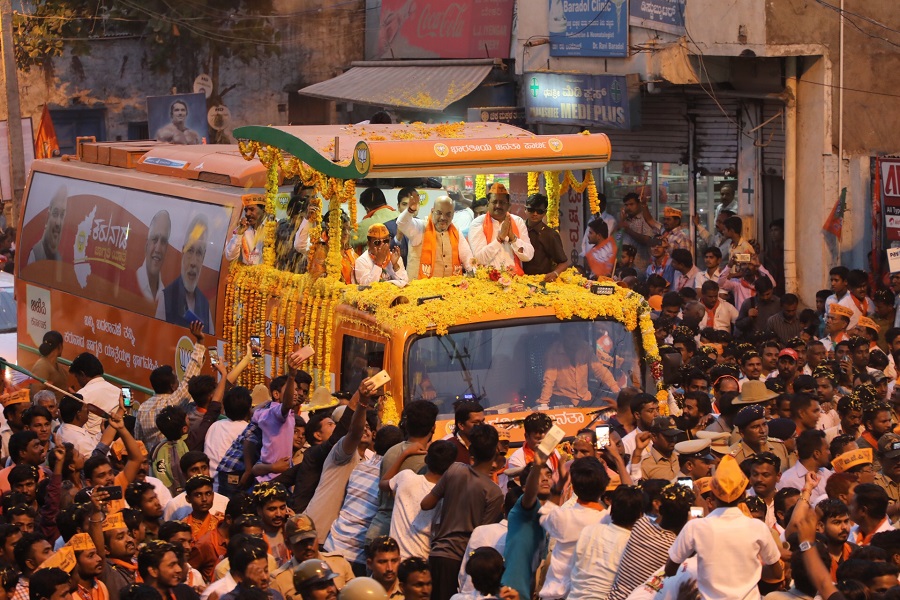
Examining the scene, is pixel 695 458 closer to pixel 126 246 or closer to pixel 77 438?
pixel 77 438

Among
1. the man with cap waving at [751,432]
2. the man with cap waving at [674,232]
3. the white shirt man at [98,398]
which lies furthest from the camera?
the man with cap waving at [674,232]

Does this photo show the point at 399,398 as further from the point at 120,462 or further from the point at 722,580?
the point at 722,580

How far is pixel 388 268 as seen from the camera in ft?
42.4

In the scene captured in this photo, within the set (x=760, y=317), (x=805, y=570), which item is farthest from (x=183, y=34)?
(x=805, y=570)

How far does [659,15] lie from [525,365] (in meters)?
9.14

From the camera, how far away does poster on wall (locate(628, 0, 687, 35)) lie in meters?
19.2

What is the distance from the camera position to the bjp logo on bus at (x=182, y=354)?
15008 mm

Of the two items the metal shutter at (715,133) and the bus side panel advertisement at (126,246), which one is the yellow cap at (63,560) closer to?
the bus side panel advertisement at (126,246)

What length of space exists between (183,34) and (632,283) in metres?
16.8

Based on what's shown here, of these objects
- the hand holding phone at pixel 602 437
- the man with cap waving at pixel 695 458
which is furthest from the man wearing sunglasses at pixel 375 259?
the man with cap waving at pixel 695 458

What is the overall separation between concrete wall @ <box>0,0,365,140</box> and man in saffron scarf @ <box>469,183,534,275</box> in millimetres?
17986

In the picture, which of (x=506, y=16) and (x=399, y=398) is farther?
(x=506, y=16)

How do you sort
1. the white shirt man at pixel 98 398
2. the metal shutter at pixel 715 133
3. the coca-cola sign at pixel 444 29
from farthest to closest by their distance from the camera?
the coca-cola sign at pixel 444 29 → the metal shutter at pixel 715 133 → the white shirt man at pixel 98 398

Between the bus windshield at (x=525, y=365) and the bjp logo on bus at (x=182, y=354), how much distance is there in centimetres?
424
